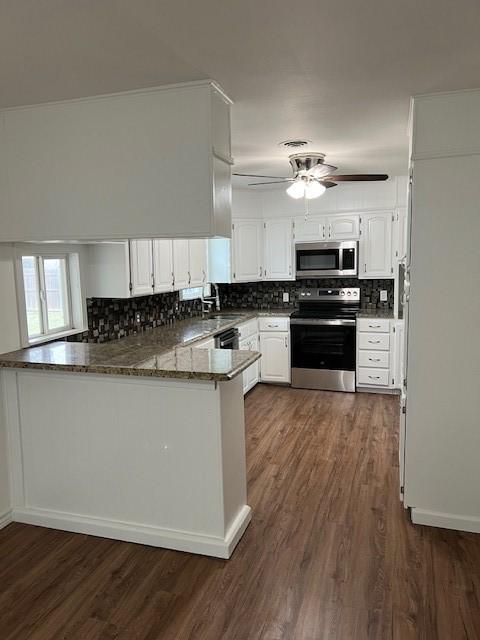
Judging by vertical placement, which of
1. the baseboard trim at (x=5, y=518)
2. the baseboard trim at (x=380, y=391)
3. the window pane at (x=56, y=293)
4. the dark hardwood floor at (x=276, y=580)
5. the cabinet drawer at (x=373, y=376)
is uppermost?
the window pane at (x=56, y=293)

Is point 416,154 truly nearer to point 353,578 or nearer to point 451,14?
point 451,14

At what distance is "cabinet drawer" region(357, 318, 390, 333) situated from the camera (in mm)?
5441

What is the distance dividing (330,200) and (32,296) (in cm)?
371

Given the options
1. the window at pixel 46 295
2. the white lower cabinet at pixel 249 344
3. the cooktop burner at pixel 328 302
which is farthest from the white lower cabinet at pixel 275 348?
the window at pixel 46 295

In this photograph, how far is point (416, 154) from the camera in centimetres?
264

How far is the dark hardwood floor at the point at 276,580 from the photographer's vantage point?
6.93 ft

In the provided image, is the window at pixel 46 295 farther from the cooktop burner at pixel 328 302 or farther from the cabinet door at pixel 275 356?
the cooktop burner at pixel 328 302

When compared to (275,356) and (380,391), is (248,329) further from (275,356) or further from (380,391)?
(380,391)

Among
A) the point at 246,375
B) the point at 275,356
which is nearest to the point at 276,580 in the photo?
the point at 246,375

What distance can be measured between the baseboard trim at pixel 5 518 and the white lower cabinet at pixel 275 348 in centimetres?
353

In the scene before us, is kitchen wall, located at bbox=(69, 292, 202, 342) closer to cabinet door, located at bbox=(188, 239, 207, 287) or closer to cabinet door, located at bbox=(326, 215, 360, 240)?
cabinet door, located at bbox=(188, 239, 207, 287)

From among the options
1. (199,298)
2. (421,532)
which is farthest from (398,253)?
(421,532)

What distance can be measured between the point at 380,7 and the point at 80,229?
1802 mm

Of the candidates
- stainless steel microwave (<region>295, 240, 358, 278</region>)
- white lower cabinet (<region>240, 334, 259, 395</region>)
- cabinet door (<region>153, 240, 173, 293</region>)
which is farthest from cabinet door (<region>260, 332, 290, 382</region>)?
cabinet door (<region>153, 240, 173, 293</region>)
